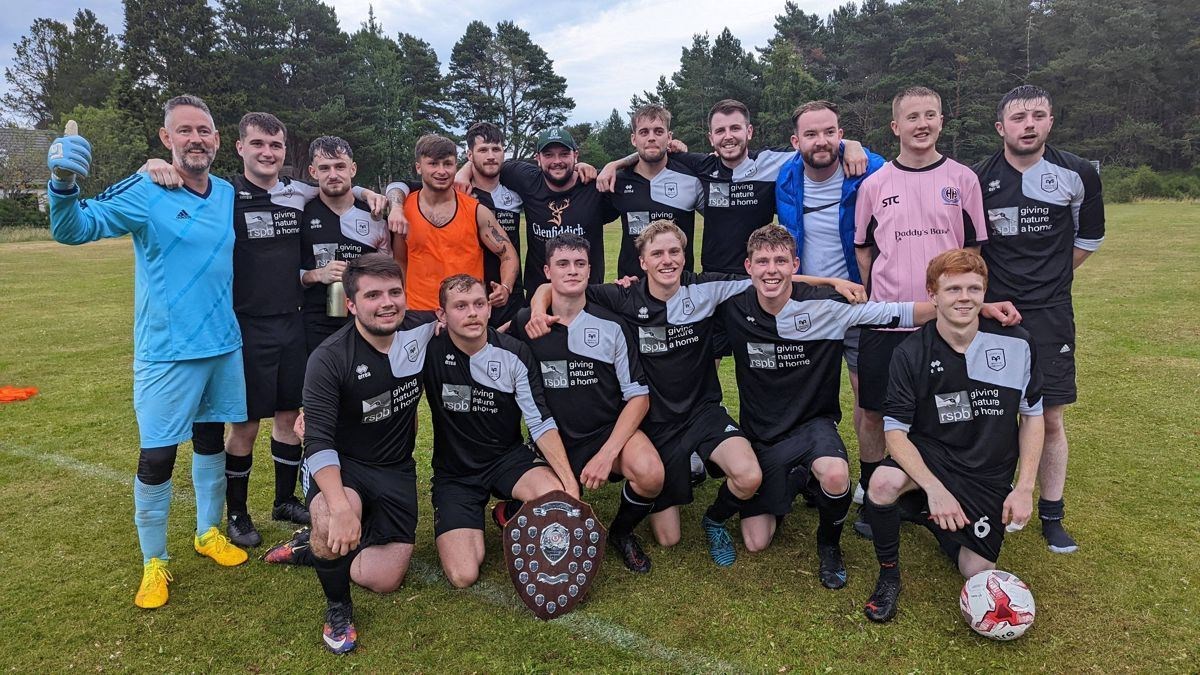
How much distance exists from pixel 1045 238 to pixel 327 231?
13.8ft

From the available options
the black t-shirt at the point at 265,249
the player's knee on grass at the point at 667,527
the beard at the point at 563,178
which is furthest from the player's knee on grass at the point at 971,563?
the black t-shirt at the point at 265,249

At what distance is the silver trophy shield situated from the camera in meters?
3.29

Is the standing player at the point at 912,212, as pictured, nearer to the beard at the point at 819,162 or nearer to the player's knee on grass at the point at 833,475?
the beard at the point at 819,162

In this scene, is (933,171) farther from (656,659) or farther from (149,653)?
(149,653)

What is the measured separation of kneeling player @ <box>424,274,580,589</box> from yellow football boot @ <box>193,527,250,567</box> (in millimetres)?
1106

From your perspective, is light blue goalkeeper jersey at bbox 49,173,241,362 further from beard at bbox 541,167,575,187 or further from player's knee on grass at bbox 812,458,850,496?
player's knee on grass at bbox 812,458,850,496

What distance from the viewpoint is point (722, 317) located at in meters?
4.15

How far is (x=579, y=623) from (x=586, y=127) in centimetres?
6071

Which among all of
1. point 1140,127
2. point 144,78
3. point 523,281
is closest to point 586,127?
point 144,78

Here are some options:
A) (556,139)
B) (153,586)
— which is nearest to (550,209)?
(556,139)

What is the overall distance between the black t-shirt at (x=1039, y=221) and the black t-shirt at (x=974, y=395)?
25.3 inches

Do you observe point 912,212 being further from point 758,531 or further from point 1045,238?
point 758,531

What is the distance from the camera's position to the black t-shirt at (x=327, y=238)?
4391 millimetres

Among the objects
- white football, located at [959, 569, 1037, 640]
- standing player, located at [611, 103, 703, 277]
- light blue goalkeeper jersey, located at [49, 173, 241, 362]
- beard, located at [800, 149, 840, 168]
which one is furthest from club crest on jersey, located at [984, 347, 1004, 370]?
light blue goalkeeper jersey, located at [49, 173, 241, 362]
